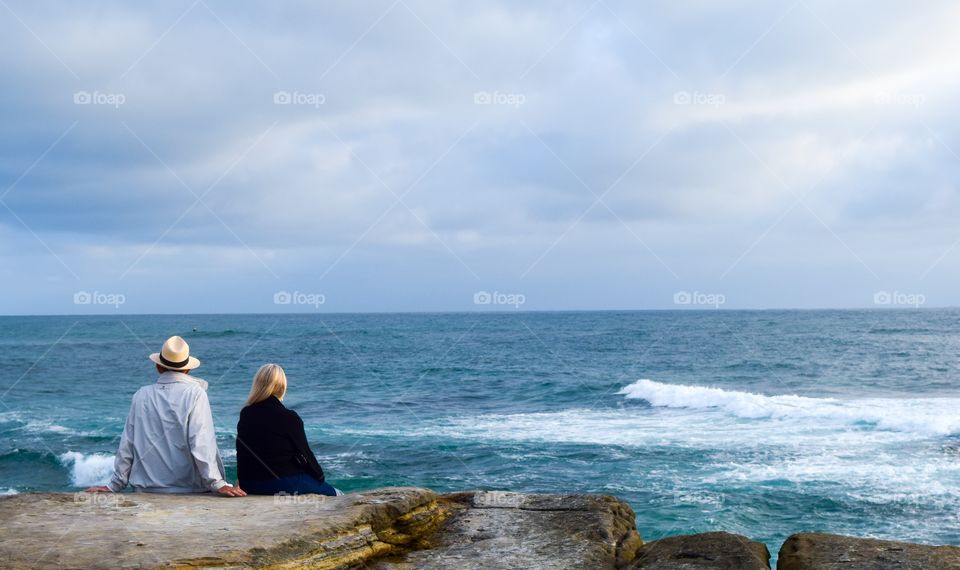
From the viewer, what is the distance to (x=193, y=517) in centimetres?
451

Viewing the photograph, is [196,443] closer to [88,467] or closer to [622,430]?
[88,467]

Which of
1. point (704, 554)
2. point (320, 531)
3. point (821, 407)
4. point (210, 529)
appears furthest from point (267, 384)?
point (821, 407)

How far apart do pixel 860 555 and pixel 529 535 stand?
1.83m

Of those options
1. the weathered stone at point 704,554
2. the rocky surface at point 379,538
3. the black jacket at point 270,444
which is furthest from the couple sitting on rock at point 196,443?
the weathered stone at point 704,554

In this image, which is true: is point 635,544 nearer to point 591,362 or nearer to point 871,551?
point 871,551

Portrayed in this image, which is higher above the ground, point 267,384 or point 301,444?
point 267,384

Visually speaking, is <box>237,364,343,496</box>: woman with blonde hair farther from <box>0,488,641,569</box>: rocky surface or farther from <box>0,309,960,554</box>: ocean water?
<box>0,309,960,554</box>: ocean water

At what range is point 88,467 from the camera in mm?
16109

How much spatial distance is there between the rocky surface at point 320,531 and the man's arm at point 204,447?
11cm

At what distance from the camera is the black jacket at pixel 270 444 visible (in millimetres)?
5445

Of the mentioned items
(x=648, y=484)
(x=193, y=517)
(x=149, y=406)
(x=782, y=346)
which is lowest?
(x=648, y=484)

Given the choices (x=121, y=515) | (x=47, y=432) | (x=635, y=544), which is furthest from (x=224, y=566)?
(x=47, y=432)

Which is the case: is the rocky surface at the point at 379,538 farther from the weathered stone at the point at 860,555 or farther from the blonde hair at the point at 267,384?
the blonde hair at the point at 267,384

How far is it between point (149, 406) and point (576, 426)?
1566 centimetres
